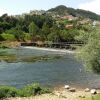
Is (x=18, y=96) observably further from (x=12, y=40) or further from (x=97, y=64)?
(x=12, y=40)

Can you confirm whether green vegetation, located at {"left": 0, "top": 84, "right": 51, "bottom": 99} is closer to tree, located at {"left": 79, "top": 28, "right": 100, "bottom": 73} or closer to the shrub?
tree, located at {"left": 79, "top": 28, "right": 100, "bottom": 73}

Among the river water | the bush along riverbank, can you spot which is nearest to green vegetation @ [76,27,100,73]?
the bush along riverbank

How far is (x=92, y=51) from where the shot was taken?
33938mm

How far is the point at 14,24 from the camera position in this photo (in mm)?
196375

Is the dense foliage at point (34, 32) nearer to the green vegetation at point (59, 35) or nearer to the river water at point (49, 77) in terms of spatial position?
the green vegetation at point (59, 35)

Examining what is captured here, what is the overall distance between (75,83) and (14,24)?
150337mm

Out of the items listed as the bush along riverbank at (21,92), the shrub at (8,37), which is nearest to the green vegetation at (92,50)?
the bush along riverbank at (21,92)

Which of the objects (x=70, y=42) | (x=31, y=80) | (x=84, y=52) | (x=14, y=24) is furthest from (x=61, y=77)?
(x=14, y=24)

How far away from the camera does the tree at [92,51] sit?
3366cm

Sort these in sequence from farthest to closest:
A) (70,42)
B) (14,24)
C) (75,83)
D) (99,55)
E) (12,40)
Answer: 1. (14,24)
2. (12,40)
3. (70,42)
4. (75,83)
5. (99,55)

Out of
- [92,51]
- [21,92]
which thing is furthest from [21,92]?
[92,51]

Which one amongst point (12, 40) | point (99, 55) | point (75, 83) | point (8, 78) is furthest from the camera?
point (12, 40)

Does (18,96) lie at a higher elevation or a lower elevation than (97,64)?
lower

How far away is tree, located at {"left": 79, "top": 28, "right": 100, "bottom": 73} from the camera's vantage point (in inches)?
1325
